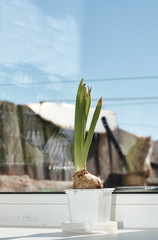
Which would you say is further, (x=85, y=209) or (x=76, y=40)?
(x=76, y=40)

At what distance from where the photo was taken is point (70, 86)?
1401mm

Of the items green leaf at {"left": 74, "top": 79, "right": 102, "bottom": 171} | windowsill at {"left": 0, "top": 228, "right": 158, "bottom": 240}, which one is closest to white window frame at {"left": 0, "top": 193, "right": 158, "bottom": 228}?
windowsill at {"left": 0, "top": 228, "right": 158, "bottom": 240}

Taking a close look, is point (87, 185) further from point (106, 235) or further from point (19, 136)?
point (19, 136)

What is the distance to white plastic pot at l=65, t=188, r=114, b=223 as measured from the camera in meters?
0.93

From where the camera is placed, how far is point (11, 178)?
4.64 ft

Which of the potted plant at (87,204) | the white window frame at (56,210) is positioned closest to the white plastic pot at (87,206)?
the potted plant at (87,204)

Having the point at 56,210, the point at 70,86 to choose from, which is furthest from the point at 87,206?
the point at 70,86

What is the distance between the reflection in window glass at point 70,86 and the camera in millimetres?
1340

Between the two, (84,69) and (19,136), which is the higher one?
(84,69)

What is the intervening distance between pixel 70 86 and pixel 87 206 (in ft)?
1.96

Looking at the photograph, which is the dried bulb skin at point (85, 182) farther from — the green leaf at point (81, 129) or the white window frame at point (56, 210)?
the white window frame at point (56, 210)

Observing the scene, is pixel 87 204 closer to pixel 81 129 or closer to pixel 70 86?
pixel 81 129

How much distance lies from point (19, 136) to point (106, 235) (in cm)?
70

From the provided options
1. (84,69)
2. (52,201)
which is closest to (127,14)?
(84,69)
